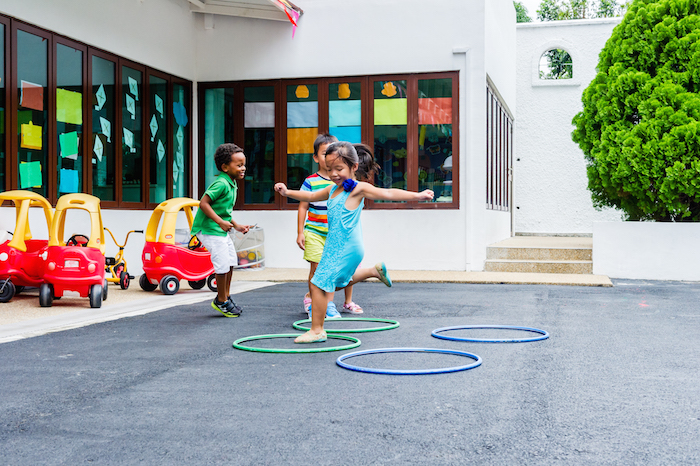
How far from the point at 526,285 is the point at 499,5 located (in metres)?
6.60

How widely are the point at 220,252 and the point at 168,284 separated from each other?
212cm

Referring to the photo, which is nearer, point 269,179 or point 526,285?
point 526,285

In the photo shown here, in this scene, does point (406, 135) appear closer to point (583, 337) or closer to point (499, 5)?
point (499, 5)

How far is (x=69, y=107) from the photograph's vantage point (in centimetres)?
893

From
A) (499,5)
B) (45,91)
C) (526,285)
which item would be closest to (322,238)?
(526,285)

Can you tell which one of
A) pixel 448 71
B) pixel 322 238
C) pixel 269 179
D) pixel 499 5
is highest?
pixel 499 5

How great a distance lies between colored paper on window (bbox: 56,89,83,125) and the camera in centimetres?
873

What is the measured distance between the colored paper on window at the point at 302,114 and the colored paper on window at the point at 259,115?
11.5 inches

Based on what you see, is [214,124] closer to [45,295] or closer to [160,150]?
[160,150]

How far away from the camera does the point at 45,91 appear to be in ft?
27.9

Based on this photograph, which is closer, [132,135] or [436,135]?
[132,135]

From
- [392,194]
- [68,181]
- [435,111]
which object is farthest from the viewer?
[435,111]

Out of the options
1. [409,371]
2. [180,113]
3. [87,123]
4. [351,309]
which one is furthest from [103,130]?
[409,371]

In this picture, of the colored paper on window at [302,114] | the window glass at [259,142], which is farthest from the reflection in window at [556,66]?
the window glass at [259,142]
